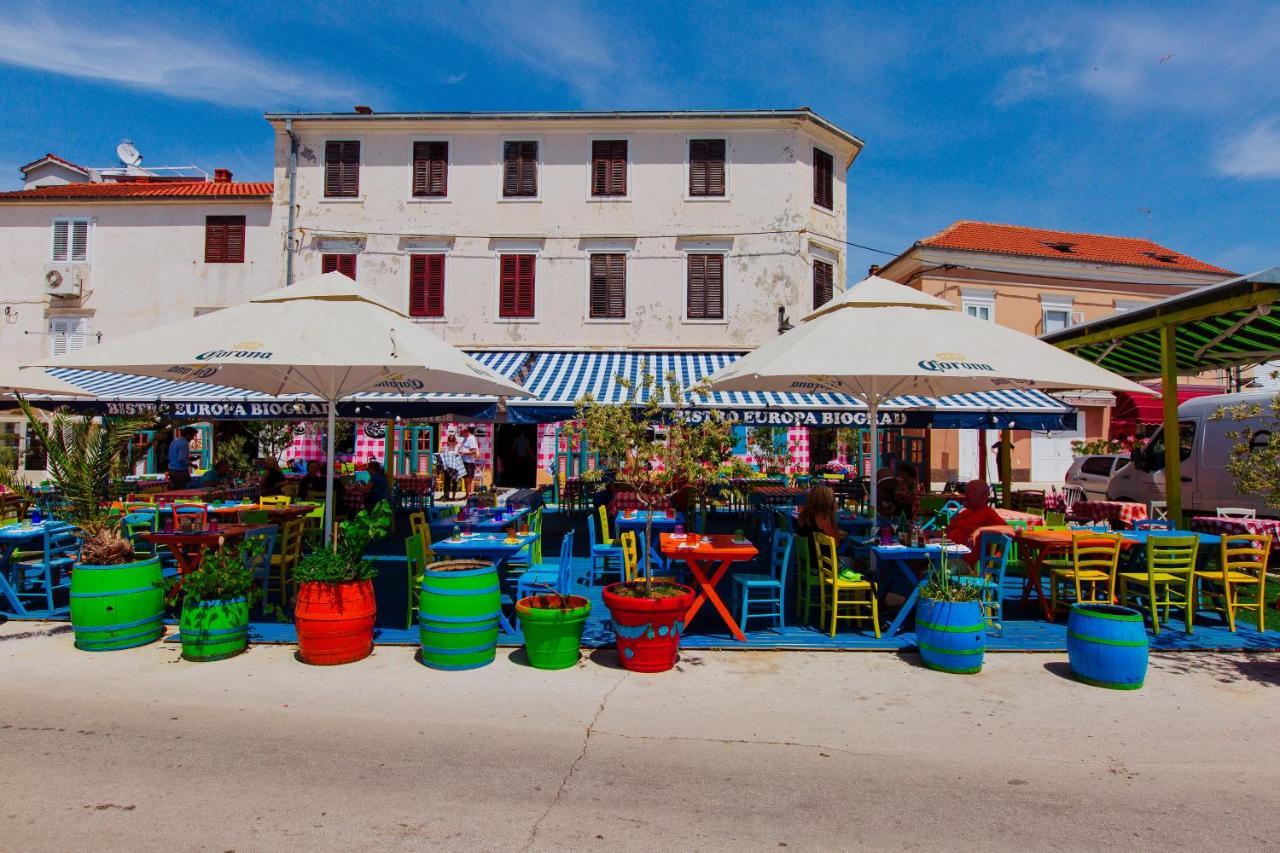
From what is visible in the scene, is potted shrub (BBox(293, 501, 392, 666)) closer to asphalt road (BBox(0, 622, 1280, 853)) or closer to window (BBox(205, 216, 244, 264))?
asphalt road (BBox(0, 622, 1280, 853))

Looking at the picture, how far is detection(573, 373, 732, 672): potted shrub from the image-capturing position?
19.3 ft

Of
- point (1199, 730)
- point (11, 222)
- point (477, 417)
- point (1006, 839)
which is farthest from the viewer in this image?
point (11, 222)

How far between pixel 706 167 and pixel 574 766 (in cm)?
1725

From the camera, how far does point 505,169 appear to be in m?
19.5

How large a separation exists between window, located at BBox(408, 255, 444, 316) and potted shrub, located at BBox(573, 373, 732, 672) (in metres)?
13.7

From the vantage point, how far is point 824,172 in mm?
19891

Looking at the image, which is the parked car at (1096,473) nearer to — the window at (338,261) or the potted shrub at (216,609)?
the potted shrub at (216,609)

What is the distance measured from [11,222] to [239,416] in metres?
16.4

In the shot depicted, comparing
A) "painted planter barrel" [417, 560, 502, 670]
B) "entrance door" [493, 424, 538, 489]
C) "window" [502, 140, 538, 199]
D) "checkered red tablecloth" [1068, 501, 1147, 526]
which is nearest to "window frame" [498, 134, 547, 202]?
"window" [502, 140, 538, 199]

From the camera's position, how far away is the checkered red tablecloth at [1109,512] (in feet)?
35.3

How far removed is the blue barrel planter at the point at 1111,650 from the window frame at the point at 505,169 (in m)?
16.4

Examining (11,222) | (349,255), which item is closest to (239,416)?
(349,255)

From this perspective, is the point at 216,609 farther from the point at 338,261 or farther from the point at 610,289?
the point at 338,261

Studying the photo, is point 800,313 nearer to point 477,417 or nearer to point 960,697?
point 477,417
